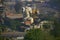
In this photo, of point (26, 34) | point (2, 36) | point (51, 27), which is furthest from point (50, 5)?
point (2, 36)

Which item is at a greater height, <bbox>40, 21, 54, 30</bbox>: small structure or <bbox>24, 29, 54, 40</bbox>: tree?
<bbox>40, 21, 54, 30</bbox>: small structure

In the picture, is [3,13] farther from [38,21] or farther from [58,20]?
[58,20]

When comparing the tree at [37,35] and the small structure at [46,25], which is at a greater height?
the small structure at [46,25]

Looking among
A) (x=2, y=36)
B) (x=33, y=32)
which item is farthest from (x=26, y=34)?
(x=2, y=36)

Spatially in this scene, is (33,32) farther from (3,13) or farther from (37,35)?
(3,13)

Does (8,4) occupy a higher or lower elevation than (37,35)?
higher

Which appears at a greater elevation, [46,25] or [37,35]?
[46,25]
